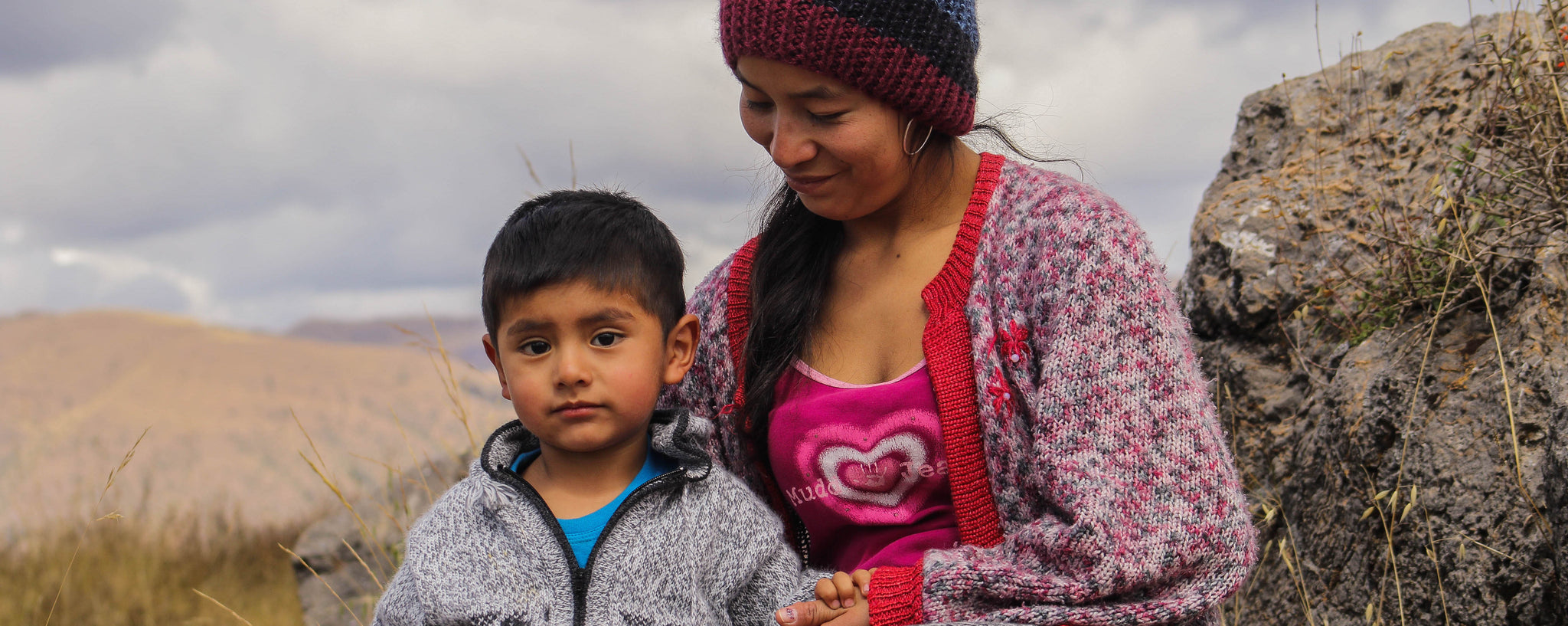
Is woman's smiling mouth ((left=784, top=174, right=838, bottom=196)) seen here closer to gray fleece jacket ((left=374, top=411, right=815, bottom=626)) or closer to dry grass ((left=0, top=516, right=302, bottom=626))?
gray fleece jacket ((left=374, top=411, right=815, bottom=626))

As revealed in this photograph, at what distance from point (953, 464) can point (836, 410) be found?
A: 0.28m

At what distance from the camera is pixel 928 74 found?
227 centimetres

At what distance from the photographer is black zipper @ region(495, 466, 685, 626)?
2160 mm

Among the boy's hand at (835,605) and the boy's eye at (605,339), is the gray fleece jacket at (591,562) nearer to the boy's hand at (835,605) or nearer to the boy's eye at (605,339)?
the boy's hand at (835,605)

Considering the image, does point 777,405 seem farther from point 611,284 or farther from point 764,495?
point 611,284

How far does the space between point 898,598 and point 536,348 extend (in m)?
0.85

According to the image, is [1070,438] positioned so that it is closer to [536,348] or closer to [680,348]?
[680,348]

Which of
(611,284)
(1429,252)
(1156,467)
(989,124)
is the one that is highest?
(989,124)

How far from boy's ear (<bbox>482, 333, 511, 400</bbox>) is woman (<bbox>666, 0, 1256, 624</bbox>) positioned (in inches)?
19.9

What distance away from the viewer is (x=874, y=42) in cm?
220

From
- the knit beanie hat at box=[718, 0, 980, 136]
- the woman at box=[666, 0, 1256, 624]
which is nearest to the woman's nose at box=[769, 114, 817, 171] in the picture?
the woman at box=[666, 0, 1256, 624]

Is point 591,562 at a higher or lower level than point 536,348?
lower

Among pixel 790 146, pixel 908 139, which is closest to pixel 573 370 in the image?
pixel 790 146

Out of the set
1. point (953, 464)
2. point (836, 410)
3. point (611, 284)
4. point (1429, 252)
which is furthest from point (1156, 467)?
point (1429, 252)
